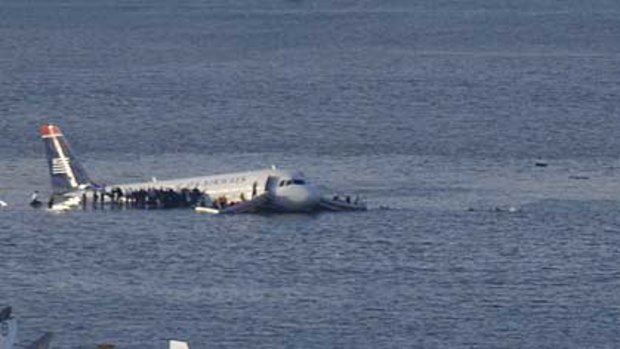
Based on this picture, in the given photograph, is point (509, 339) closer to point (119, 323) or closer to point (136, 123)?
point (119, 323)

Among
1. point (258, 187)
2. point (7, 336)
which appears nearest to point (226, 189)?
point (258, 187)

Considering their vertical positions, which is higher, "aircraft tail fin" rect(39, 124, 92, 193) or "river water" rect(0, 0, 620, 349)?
"aircraft tail fin" rect(39, 124, 92, 193)

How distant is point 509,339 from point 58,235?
36444 millimetres

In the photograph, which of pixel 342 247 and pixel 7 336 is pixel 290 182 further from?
pixel 7 336

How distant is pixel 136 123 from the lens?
19162 centimetres

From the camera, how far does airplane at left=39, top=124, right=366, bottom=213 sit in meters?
138

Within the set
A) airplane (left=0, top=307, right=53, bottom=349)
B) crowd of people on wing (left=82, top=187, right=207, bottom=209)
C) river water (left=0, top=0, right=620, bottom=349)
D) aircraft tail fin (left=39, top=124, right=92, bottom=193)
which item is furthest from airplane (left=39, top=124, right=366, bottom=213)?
airplane (left=0, top=307, right=53, bottom=349)

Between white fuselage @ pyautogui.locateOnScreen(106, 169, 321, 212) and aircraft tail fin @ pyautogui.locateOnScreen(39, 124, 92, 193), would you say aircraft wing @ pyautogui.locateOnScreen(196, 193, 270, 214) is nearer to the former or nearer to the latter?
white fuselage @ pyautogui.locateOnScreen(106, 169, 321, 212)

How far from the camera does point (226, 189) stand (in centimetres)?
14012

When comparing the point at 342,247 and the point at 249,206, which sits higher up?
the point at 249,206

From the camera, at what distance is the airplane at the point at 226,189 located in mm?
137875

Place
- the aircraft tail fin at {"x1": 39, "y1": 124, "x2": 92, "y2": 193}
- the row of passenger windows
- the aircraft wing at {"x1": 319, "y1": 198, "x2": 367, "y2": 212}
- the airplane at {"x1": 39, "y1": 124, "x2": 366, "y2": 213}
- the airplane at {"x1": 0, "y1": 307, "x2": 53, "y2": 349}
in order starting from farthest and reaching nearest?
the aircraft tail fin at {"x1": 39, "y1": 124, "x2": 92, "y2": 193} → the row of passenger windows → the airplane at {"x1": 39, "y1": 124, "x2": 366, "y2": 213} → the aircraft wing at {"x1": 319, "y1": 198, "x2": 367, "y2": 212} → the airplane at {"x1": 0, "y1": 307, "x2": 53, "y2": 349}

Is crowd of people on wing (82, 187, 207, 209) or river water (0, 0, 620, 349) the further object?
crowd of people on wing (82, 187, 207, 209)

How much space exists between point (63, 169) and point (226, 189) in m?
9.39
